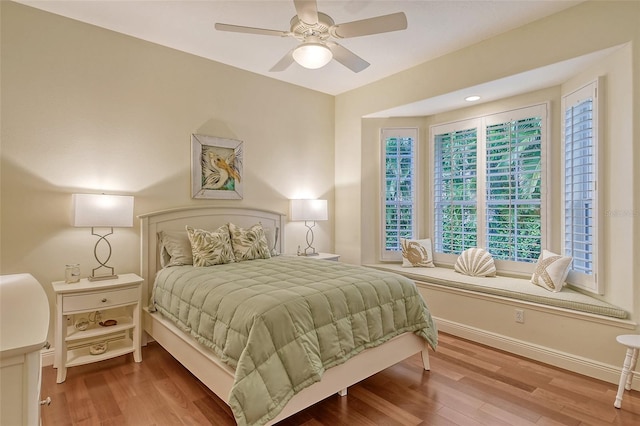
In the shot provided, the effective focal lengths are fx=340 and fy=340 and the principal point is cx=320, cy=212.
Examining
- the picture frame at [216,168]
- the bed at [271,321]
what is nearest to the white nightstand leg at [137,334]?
the bed at [271,321]

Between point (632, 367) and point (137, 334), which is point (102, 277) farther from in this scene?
point (632, 367)

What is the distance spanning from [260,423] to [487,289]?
2.54 meters

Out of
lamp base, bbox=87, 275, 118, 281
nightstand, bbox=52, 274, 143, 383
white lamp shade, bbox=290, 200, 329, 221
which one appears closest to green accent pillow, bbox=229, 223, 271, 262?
white lamp shade, bbox=290, 200, 329, 221

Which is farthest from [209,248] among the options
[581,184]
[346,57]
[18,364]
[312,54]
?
[581,184]

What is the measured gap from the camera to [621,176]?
2.61 metres

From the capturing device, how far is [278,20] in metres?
2.96

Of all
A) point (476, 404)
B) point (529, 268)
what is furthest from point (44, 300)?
point (529, 268)

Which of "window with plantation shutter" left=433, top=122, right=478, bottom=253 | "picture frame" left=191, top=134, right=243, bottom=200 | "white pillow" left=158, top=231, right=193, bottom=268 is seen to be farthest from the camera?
"window with plantation shutter" left=433, top=122, right=478, bottom=253

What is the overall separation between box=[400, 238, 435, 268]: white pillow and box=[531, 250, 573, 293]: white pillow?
1.25m

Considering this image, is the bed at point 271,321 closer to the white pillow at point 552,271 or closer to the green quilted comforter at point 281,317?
the green quilted comforter at point 281,317

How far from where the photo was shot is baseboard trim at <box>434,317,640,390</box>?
259cm

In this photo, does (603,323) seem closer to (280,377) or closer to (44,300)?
(280,377)

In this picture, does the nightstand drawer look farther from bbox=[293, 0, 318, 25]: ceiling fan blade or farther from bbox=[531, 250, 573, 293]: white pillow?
Answer: bbox=[531, 250, 573, 293]: white pillow

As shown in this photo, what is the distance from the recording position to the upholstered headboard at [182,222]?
3.27 metres
